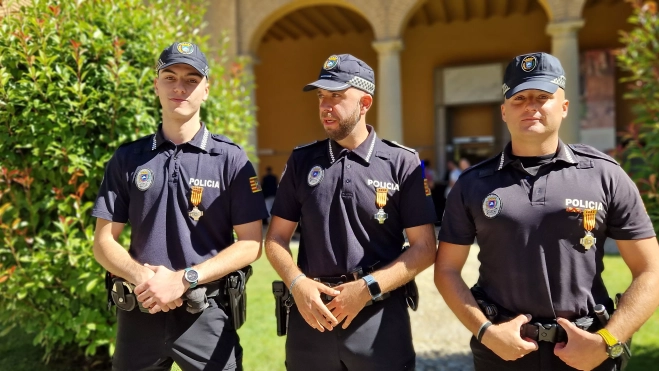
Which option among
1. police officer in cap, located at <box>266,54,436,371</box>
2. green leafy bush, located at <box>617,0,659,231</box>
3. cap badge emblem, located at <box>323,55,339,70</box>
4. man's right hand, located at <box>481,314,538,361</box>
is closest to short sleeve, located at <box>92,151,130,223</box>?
police officer in cap, located at <box>266,54,436,371</box>

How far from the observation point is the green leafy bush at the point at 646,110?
3404mm

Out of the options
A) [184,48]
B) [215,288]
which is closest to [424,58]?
[184,48]

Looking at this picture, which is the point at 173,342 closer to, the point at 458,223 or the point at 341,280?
the point at 341,280

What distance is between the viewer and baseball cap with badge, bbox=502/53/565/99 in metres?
2.22

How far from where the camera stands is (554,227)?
2.17 meters

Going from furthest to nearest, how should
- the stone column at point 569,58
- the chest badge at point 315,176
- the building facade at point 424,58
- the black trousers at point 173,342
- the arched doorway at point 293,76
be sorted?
the arched doorway at point 293,76
the building facade at point 424,58
the stone column at point 569,58
the chest badge at point 315,176
the black trousers at point 173,342

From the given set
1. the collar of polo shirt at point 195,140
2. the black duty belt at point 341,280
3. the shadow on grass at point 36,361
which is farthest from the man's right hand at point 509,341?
the shadow on grass at point 36,361

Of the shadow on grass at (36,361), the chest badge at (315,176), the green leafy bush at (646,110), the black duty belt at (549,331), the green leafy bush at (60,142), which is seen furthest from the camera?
the shadow on grass at (36,361)

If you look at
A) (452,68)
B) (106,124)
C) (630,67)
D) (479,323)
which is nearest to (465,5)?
(452,68)

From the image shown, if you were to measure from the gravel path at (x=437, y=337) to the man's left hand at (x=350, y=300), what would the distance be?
3020 mm

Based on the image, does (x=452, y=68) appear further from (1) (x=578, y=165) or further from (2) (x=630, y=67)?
(1) (x=578, y=165)

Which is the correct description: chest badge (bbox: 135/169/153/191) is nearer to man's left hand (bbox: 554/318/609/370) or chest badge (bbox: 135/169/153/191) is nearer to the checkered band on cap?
the checkered band on cap

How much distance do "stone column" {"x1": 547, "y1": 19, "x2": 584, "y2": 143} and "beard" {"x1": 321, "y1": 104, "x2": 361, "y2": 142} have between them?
37.6ft

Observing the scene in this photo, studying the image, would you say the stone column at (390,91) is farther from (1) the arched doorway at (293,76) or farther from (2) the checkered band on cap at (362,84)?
(2) the checkered band on cap at (362,84)
